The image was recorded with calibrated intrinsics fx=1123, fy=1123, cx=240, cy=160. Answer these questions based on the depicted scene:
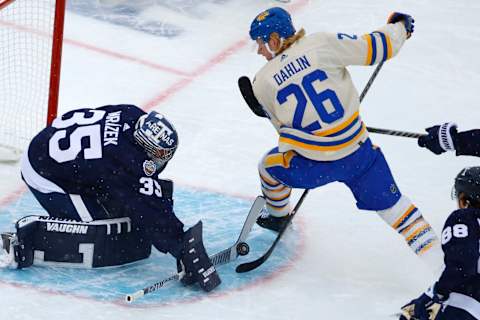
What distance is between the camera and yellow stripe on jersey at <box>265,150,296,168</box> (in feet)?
13.8

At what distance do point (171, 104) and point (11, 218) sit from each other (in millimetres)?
1417

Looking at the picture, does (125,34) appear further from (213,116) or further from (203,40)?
(213,116)

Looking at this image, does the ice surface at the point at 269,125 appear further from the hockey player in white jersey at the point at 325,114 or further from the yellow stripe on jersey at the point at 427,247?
Answer: the hockey player in white jersey at the point at 325,114

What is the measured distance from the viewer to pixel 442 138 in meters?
4.22

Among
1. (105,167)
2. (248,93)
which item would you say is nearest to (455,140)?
(248,93)

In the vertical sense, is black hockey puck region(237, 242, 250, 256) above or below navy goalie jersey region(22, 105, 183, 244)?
below

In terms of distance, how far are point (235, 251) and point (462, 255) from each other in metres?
1.20

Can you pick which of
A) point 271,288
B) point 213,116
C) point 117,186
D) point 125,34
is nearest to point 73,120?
point 117,186

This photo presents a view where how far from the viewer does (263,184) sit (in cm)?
446

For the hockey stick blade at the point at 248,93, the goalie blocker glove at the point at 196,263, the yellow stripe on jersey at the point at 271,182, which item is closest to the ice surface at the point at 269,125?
A: the goalie blocker glove at the point at 196,263

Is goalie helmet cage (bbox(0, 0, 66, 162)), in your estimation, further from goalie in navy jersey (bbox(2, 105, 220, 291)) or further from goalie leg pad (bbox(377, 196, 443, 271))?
goalie leg pad (bbox(377, 196, 443, 271))

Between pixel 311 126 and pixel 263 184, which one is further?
pixel 263 184

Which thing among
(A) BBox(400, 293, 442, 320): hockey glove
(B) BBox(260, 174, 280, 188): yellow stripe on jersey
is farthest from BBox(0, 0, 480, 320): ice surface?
(A) BBox(400, 293, 442, 320): hockey glove

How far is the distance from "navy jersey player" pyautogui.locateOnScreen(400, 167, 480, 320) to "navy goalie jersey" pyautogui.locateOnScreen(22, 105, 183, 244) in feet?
3.30
